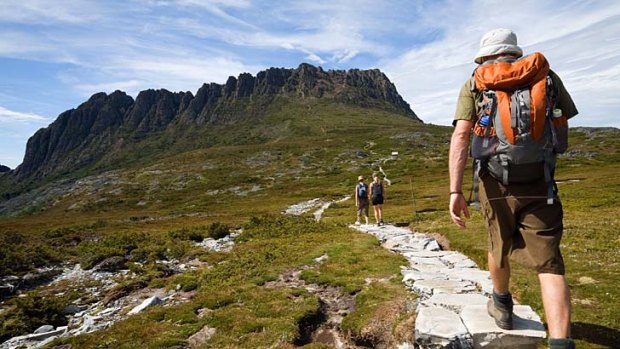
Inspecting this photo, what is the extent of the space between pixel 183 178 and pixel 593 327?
470 ft

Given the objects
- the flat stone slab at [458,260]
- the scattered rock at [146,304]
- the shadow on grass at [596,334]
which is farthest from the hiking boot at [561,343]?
the scattered rock at [146,304]

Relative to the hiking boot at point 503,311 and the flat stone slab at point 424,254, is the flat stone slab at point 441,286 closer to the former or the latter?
the hiking boot at point 503,311

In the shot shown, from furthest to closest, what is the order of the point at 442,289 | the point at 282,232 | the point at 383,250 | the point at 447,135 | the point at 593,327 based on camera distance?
the point at 447,135, the point at 282,232, the point at 383,250, the point at 442,289, the point at 593,327

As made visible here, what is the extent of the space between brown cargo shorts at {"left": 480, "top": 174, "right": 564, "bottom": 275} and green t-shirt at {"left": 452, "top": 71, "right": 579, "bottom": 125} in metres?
0.96

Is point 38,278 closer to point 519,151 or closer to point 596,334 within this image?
point 596,334

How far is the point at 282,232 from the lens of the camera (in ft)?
101

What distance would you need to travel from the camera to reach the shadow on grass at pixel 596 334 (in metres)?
7.17

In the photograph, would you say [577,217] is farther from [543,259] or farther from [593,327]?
[543,259]

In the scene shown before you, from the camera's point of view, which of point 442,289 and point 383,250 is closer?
point 442,289

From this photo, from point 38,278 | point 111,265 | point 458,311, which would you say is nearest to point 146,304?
point 458,311

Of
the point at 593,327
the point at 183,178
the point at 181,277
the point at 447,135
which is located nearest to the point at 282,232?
the point at 181,277

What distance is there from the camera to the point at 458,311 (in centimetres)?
888

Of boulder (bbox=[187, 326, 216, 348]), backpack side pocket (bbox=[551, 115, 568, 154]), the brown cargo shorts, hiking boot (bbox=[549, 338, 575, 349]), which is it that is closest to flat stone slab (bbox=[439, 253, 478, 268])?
boulder (bbox=[187, 326, 216, 348])

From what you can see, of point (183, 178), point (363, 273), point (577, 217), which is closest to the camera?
point (363, 273)
